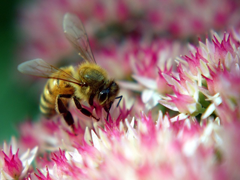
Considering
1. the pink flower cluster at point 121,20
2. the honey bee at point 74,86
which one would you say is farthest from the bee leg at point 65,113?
the pink flower cluster at point 121,20

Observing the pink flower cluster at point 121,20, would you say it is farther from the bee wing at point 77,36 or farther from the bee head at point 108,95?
the bee head at point 108,95

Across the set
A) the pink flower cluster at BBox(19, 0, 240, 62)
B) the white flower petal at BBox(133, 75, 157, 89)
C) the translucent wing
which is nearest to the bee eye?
the translucent wing

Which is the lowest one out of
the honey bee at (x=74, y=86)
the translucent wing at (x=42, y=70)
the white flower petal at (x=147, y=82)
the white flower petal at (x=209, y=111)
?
the white flower petal at (x=209, y=111)

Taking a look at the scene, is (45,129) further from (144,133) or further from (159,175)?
(159,175)

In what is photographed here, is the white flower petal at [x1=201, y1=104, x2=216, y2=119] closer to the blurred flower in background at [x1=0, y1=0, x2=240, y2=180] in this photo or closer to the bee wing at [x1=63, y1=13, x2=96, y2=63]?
the blurred flower in background at [x1=0, y1=0, x2=240, y2=180]

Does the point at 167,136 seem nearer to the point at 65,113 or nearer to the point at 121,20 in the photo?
the point at 65,113

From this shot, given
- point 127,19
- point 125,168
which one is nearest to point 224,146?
point 125,168
